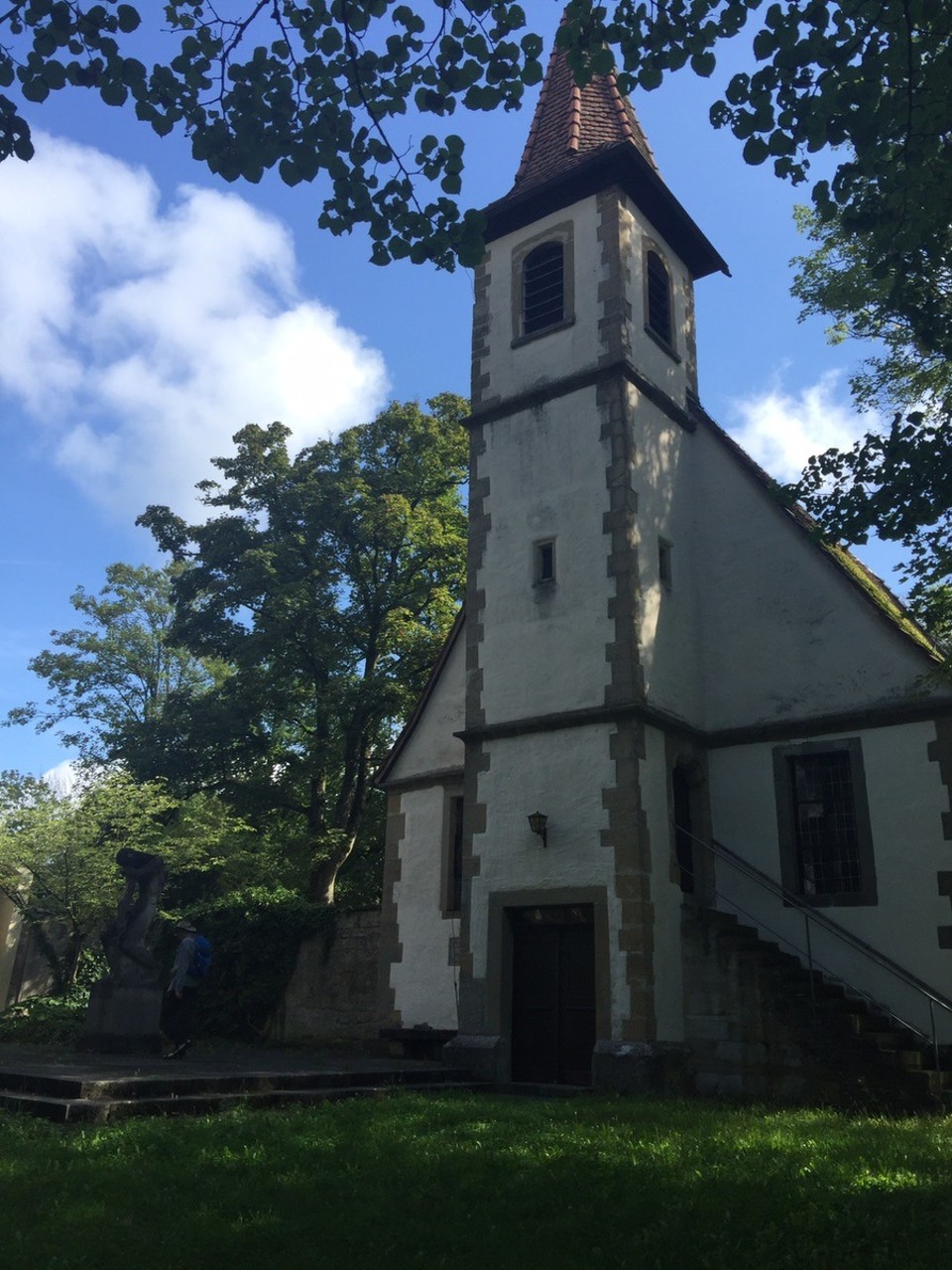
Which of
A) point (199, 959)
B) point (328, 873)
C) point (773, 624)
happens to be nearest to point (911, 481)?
point (773, 624)

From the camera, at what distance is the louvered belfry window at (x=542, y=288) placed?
18.4 m

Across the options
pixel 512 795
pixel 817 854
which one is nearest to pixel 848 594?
pixel 817 854

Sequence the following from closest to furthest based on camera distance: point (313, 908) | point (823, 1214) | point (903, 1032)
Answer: point (823, 1214) < point (903, 1032) < point (313, 908)

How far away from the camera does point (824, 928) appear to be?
47.6ft

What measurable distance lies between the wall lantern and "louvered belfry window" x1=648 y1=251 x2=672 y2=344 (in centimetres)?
875

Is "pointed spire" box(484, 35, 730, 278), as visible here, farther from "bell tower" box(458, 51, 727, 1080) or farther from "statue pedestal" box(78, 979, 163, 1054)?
"statue pedestal" box(78, 979, 163, 1054)

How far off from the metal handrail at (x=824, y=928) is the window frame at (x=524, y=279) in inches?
328

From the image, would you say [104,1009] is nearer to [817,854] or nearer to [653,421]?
[817,854]

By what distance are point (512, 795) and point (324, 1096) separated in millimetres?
5650

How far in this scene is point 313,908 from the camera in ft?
67.8

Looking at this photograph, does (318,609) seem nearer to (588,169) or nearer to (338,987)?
(338,987)

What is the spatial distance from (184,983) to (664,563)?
9.36 metres

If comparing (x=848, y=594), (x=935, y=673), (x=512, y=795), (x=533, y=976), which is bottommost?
(x=533, y=976)

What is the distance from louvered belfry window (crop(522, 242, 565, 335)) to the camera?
18.4 metres
